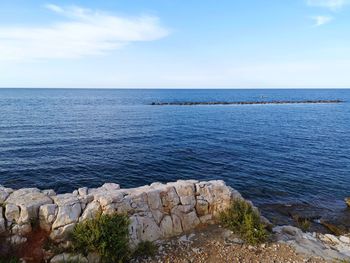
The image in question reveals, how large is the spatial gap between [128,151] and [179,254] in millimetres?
30391

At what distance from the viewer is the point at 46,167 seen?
3675 centimetres

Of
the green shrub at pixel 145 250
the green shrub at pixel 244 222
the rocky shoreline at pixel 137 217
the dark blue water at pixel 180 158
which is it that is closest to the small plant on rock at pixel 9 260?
the rocky shoreline at pixel 137 217

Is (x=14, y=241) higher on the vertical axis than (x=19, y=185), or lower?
higher

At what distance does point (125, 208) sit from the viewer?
58.3 feet

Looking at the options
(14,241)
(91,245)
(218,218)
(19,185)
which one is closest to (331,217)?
(218,218)

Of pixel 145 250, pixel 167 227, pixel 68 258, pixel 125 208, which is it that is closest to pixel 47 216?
pixel 68 258

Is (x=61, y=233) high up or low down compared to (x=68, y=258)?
up

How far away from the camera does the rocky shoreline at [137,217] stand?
612 inches

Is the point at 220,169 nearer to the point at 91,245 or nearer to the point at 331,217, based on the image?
the point at 331,217

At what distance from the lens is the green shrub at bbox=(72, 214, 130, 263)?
1533cm

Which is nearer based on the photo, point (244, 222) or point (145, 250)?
point (145, 250)

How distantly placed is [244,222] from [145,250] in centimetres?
636

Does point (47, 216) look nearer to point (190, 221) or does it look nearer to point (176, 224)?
point (176, 224)

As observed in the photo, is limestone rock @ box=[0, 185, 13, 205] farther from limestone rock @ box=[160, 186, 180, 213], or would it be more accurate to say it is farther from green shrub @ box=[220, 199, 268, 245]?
green shrub @ box=[220, 199, 268, 245]
